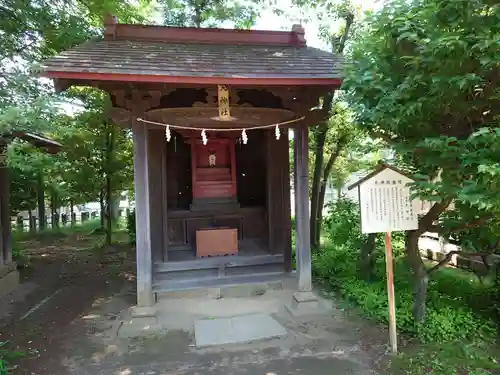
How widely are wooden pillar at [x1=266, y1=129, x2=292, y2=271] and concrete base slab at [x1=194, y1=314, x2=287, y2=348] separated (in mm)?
1870

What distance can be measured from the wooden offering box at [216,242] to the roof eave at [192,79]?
2873mm

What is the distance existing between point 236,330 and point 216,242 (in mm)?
2077

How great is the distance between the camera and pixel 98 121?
10.4 metres

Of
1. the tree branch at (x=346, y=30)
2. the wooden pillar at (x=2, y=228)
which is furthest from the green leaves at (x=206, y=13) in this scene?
the wooden pillar at (x=2, y=228)

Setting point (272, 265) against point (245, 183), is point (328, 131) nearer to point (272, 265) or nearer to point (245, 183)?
point (245, 183)

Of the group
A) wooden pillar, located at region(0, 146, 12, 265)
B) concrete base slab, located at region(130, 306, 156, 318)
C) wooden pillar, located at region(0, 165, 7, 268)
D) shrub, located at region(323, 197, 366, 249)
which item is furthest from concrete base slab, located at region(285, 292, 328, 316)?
wooden pillar, located at region(0, 146, 12, 265)

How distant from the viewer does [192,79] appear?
4492 millimetres

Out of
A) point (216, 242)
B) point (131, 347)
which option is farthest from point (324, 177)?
point (131, 347)

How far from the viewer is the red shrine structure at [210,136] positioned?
4.71 metres

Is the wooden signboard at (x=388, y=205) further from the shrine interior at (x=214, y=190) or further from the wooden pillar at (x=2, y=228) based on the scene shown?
the wooden pillar at (x=2, y=228)

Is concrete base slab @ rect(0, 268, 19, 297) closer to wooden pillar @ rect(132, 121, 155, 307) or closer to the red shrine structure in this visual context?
the red shrine structure

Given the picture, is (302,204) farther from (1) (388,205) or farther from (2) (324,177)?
(2) (324,177)

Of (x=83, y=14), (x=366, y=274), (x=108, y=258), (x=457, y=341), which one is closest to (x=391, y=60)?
(x=457, y=341)

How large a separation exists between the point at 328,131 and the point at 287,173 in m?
2.57
